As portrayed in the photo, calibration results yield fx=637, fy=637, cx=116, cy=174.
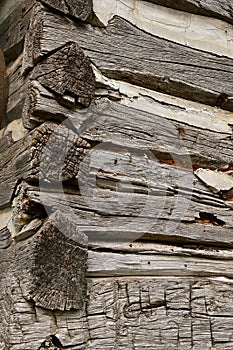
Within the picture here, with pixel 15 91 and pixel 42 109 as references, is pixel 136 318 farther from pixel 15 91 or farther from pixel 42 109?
pixel 15 91

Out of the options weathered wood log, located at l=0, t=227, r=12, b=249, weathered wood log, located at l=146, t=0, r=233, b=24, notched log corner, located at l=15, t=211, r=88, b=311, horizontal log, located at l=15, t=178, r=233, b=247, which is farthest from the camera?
weathered wood log, located at l=146, t=0, r=233, b=24

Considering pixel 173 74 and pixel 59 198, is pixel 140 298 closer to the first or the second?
pixel 59 198

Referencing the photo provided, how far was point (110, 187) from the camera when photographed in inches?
88.0

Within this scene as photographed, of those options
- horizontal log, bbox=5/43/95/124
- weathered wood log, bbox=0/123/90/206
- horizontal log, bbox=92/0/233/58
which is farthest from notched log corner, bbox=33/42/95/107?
horizontal log, bbox=92/0/233/58

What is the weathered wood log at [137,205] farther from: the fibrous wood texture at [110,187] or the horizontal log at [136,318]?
the horizontal log at [136,318]

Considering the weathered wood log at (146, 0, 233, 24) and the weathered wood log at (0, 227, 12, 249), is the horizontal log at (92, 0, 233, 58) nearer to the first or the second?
the weathered wood log at (146, 0, 233, 24)

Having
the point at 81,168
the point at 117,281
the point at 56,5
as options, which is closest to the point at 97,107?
the point at 81,168

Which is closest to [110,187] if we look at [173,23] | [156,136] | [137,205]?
[137,205]

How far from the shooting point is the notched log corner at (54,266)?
1.98m

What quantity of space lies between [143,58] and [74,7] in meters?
0.34

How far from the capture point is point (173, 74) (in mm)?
2479

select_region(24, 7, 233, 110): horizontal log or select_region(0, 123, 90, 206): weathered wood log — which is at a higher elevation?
select_region(24, 7, 233, 110): horizontal log

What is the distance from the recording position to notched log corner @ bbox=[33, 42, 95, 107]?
2143 mm

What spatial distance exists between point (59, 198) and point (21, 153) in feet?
0.73
